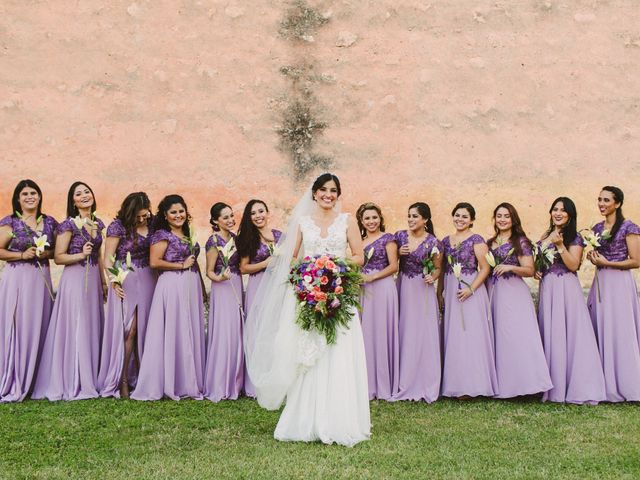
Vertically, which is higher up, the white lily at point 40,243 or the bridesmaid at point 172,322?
the white lily at point 40,243

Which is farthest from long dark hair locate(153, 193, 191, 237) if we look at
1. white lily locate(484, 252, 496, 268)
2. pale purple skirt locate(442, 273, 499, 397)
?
white lily locate(484, 252, 496, 268)

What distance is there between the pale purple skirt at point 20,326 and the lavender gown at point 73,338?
13cm

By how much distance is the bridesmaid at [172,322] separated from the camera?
307 inches

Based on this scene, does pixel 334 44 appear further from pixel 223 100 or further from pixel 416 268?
pixel 416 268

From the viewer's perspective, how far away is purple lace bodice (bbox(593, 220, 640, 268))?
7.86 meters

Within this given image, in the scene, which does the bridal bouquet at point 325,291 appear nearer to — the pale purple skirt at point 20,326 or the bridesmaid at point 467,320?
the bridesmaid at point 467,320

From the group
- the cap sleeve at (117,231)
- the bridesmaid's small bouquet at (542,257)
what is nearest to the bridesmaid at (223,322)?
the cap sleeve at (117,231)

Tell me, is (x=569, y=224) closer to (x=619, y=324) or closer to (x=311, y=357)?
(x=619, y=324)

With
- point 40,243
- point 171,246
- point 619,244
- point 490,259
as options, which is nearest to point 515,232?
point 490,259

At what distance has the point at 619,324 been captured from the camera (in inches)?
310

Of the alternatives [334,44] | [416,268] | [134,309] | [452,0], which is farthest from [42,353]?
[452,0]

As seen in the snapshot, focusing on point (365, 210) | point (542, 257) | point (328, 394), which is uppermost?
point (365, 210)

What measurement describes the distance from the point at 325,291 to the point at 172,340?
8.58 feet

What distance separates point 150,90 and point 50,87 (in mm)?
1592
